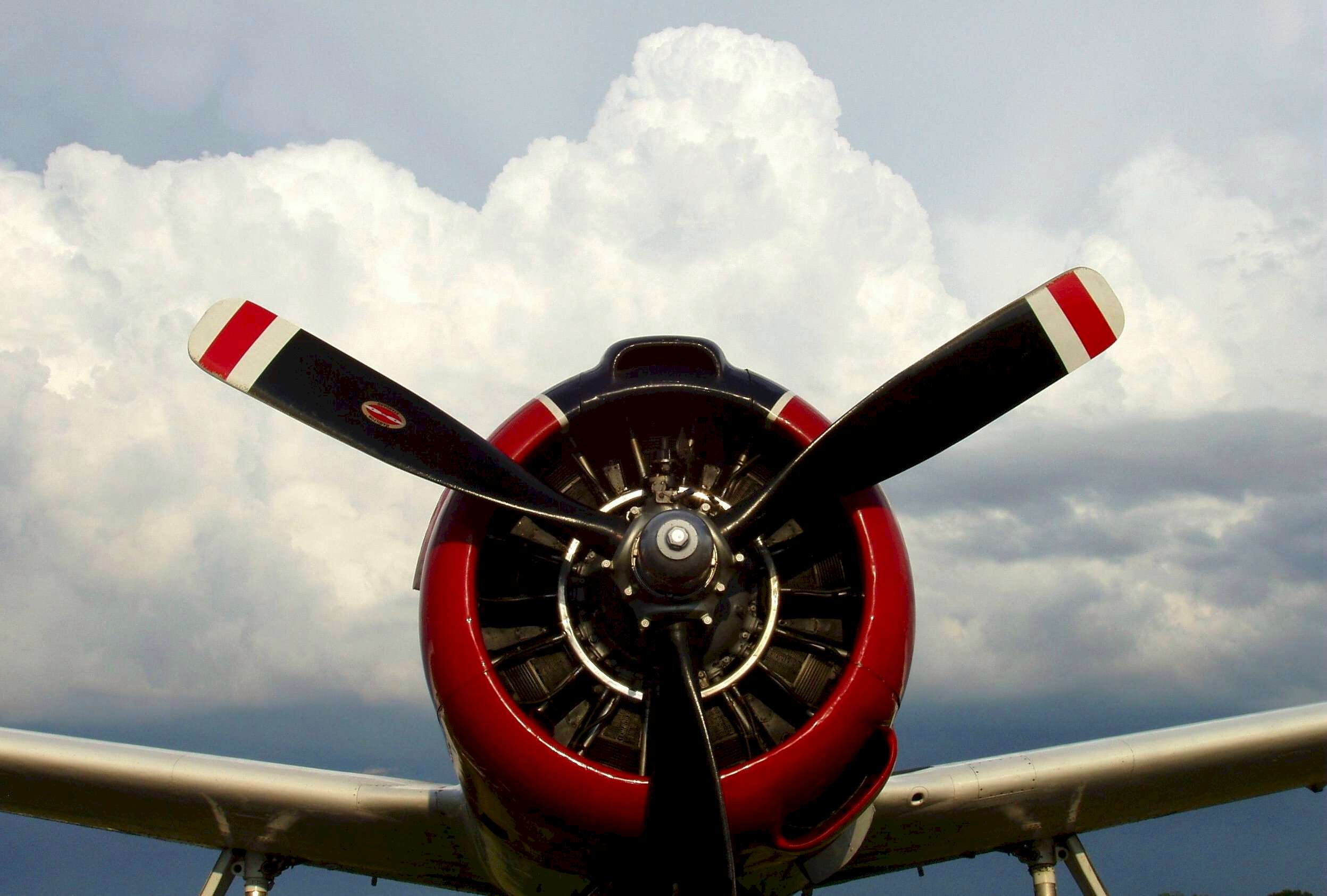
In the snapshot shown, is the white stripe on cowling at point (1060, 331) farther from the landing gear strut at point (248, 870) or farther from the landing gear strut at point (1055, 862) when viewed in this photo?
the landing gear strut at point (248, 870)

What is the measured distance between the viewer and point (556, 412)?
641 cm

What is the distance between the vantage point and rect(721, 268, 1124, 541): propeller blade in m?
6.06

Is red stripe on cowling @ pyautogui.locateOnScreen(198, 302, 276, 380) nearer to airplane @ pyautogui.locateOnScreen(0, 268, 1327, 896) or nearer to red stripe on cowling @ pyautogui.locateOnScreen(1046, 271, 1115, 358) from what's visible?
airplane @ pyautogui.locateOnScreen(0, 268, 1327, 896)

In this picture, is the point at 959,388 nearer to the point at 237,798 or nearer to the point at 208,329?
the point at 208,329

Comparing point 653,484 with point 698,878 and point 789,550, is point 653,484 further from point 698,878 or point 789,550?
point 698,878

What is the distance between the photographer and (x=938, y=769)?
8.21m

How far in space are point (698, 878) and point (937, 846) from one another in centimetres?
422

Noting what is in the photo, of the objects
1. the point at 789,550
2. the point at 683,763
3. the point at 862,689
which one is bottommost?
the point at 683,763

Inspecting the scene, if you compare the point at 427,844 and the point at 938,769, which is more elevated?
the point at 938,769

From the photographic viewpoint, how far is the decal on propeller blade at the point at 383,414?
6.15m

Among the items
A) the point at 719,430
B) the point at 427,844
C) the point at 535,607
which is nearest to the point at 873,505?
the point at 719,430

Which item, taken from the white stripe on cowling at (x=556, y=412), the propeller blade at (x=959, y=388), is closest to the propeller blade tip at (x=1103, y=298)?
the propeller blade at (x=959, y=388)

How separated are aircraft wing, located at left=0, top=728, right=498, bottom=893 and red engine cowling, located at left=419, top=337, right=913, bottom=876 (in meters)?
2.26

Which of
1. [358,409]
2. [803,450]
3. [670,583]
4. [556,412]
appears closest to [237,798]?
[358,409]
